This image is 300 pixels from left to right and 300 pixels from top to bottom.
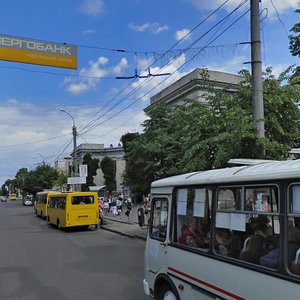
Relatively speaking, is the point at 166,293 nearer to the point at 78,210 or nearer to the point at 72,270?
the point at 72,270

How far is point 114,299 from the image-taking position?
8312 millimetres

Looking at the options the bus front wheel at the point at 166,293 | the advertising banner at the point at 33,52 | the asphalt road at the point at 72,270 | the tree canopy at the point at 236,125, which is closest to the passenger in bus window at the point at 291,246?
the bus front wheel at the point at 166,293

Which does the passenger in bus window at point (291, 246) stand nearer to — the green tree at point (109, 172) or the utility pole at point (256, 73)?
the utility pole at point (256, 73)

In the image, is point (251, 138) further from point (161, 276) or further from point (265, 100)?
point (161, 276)

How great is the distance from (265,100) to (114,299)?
7.41 metres

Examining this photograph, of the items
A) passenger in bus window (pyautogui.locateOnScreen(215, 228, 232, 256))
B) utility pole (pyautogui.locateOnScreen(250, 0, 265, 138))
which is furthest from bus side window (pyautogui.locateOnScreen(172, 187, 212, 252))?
utility pole (pyautogui.locateOnScreen(250, 0, 265, 138))

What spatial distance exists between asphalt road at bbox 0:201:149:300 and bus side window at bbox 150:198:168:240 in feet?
6.89

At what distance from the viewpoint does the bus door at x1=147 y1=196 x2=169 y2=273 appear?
654 cm

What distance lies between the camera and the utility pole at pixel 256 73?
38.5ft

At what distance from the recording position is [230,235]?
489cm

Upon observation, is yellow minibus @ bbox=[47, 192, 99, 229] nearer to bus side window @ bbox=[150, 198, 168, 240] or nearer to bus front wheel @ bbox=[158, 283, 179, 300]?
bus side window @ bbox=[150, 198, 168, 240]

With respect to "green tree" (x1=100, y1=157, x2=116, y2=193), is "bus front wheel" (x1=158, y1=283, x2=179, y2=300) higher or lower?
lower

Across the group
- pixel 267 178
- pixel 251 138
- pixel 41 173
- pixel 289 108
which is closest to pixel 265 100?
pixel 289 108

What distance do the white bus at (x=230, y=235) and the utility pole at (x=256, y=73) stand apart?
18.8ft
